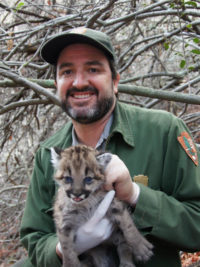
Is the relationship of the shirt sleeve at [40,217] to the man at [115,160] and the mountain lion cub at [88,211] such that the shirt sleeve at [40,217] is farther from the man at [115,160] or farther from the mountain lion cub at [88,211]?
the mountain lion cub at [88,211]

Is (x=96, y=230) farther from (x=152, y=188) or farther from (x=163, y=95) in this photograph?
(x=163, y=95)

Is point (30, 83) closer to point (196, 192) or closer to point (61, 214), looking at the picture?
point (61, 214)

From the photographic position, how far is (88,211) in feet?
10.3

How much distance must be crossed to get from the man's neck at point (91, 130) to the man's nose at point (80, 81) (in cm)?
43

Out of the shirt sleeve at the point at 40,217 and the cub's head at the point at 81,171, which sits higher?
the cub's head at the point at 81,171

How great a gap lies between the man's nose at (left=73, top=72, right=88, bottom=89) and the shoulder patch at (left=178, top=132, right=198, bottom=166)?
113 cm

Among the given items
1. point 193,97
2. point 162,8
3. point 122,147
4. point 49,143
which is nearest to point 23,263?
point 49,143

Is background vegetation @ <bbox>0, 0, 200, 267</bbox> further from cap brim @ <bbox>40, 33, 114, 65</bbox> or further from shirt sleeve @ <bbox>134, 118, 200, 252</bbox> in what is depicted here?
shirt sleeve @ <bbox>134, 118, 200, 252</bbox>

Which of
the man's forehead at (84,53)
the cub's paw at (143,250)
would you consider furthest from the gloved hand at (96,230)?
the man's forehead at (84,53)

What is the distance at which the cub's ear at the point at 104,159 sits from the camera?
9.45 ft

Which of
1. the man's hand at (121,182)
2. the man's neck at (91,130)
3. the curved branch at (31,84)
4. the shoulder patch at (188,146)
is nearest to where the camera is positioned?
the man's hand at (121,182)

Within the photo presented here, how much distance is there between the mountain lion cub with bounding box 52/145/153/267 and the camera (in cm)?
290

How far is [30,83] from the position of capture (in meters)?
4.57

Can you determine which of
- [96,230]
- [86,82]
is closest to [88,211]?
[96,230]
